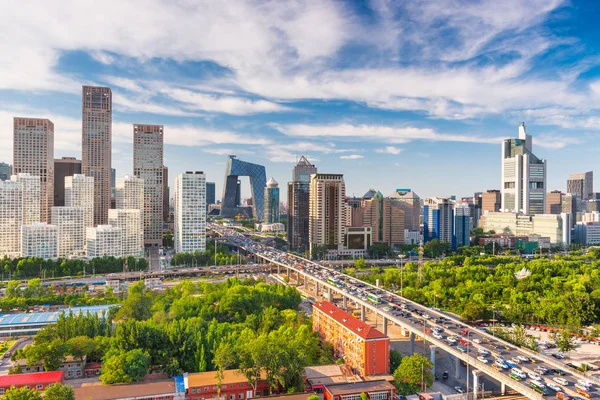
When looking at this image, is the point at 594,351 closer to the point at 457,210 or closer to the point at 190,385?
the point at 190,385

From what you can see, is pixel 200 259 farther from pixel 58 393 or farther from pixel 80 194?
pixel 58 393

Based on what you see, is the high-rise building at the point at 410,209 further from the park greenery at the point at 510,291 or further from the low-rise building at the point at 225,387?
the low-rise building at the point at 225,387

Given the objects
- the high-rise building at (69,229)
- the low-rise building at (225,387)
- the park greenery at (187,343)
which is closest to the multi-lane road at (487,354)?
the park greenery at (187,343)

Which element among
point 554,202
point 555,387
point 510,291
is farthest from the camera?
point 554,202

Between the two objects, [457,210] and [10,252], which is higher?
[457,210]

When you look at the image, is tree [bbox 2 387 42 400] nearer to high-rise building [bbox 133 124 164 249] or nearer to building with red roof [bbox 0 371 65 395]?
building with red roof [bbox 0 371 65 395]

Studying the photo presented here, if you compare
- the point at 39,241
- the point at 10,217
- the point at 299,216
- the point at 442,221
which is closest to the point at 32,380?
the point at 39,241

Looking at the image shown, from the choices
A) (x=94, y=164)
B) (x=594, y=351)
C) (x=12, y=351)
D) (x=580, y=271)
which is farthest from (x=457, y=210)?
(x=12, y=351)
